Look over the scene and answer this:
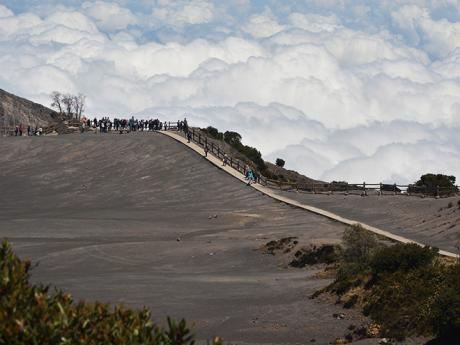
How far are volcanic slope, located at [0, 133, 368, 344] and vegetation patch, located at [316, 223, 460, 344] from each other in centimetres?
105

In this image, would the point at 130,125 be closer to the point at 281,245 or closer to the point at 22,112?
the point at 281,245

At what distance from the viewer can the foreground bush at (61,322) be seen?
11.3 metres

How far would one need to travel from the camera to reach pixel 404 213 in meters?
55.1

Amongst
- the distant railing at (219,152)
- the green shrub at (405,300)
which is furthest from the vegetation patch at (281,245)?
the distant railing at (219,152)

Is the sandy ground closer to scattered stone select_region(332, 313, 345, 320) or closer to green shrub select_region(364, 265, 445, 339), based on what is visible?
green shrub select_region(364, 265, 445, 339)

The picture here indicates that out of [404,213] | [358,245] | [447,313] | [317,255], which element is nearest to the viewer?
[447,313]

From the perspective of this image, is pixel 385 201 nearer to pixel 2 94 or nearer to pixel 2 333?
pixel 2 333

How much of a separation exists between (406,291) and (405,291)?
0.10 feet

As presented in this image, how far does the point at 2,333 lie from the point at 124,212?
172ft

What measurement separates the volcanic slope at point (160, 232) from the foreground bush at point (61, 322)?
10774 millimetres

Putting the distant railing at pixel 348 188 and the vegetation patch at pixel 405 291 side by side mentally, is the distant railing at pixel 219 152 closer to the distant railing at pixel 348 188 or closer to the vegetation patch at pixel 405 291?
the distant railing at pixel 348 188

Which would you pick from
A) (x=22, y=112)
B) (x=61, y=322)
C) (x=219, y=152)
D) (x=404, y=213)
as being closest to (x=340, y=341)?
(x=61, y=322)

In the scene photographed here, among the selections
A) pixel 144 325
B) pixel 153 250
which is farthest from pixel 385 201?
pixel 144 325

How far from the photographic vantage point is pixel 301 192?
223 ft
